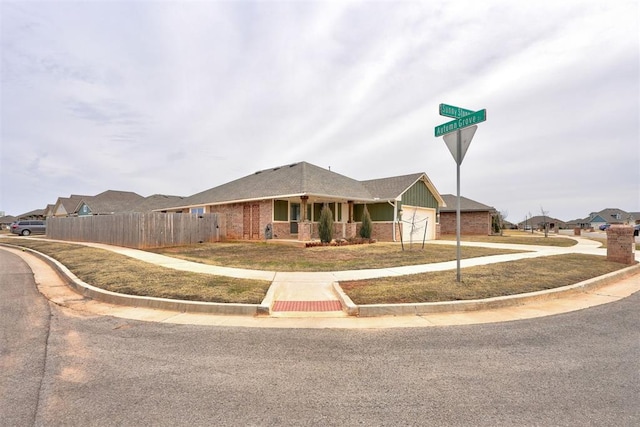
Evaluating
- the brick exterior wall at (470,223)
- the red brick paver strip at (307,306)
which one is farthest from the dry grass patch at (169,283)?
the brick exterior wall at (470,223)

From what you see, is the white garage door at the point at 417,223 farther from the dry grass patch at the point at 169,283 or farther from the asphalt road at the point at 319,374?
the asphalt road at the point at 319,374

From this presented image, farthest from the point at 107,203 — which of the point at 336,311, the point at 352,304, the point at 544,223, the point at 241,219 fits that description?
the point at 544,223

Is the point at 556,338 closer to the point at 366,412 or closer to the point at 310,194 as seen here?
the point at 366,412

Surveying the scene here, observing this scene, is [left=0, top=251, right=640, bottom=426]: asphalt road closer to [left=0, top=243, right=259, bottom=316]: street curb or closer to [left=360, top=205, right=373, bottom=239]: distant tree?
[left=0, top=243, right=259, bottom=316]: street curb

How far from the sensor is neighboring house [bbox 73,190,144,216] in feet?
138

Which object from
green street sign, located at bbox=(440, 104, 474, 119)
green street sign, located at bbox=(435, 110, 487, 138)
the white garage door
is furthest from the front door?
green street sign, located at bbox=(440, 104, 474, 119)

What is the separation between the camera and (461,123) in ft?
24.8

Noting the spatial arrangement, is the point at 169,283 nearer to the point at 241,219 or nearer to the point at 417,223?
the point at 241,219

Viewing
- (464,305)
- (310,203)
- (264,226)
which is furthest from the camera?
(310,203)

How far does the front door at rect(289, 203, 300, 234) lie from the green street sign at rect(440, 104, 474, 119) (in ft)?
48.9

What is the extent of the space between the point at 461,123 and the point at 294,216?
15.3 m

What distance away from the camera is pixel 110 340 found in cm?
462

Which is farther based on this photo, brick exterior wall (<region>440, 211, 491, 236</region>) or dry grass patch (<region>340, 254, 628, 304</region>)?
brick exterior wall (<region>440, 211, 491, 236</region>)

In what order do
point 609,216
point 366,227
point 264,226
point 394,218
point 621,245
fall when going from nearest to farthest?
1. point 621,245
2. point 264,226
3. point 366,227
4. point 394,218
5. point 609,216
